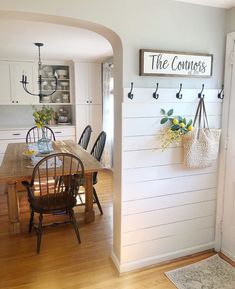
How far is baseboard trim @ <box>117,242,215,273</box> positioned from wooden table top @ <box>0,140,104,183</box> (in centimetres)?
95

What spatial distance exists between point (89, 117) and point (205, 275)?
372 centimetres

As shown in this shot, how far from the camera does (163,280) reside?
6.88ft

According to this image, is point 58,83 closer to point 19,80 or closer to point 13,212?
point 19,80

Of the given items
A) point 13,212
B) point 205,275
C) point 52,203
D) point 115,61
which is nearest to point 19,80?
point 13,212

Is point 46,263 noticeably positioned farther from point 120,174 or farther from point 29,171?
point 120,174

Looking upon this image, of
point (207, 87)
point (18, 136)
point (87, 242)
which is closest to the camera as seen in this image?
point (207, 87)

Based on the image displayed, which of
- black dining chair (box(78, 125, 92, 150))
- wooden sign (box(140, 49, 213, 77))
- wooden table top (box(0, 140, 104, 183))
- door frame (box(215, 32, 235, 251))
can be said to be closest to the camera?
wooden sign (box(140, 49, 213, 77))

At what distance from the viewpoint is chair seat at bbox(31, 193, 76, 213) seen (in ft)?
8.13

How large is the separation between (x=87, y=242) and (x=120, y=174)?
101 cm

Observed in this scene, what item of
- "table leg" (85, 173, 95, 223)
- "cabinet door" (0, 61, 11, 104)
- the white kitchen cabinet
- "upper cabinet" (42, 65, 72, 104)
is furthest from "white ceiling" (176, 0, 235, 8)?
"cabinet door" (0, 61, 11, 104)

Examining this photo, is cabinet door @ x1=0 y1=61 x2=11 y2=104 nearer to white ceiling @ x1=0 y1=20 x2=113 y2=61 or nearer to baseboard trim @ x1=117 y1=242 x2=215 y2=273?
white ceiling @ x1=0 y1=20 x2=113 y2=61

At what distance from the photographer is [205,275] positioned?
215 centimetres

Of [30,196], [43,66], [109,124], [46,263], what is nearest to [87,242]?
[46,263]

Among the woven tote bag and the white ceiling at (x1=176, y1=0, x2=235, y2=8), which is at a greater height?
the white ceiling at (x1=176, y1=0, x2=235, y2=8)
